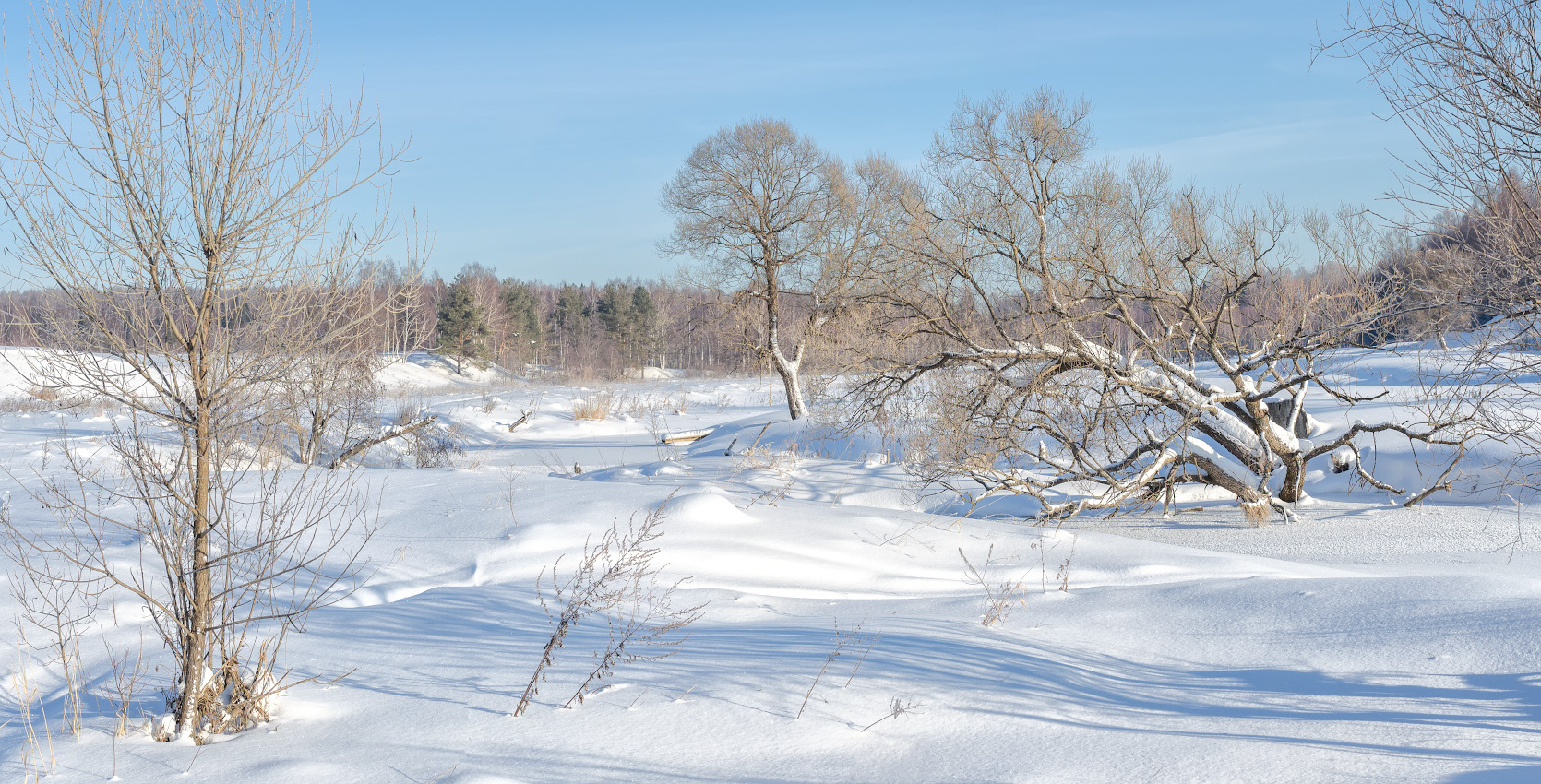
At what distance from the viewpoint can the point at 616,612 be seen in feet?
16.9

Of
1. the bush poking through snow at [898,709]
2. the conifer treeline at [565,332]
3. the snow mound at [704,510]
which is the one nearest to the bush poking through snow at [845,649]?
the bush poking through snow at [898,709]

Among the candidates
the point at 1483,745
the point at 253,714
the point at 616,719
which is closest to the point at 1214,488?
the point at 1483,745

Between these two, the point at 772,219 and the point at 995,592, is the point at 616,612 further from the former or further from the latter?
the point at 772,219

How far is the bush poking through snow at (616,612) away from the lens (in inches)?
153

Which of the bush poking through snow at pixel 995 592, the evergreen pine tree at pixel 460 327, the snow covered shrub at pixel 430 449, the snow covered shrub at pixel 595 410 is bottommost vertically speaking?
the bush poking through snow at pixel 995 592

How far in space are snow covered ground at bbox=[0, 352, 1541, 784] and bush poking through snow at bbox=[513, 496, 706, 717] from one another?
0.28 feet

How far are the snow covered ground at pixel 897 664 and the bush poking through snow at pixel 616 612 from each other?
0.28 feet

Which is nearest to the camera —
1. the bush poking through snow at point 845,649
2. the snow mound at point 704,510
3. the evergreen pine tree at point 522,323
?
Answer: the bush poking through snow at point 845,649

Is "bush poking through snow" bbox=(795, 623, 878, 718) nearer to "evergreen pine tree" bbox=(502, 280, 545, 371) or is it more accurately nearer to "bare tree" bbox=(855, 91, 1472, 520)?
"bare tree" bbox=(855, 91, 1472, 520)

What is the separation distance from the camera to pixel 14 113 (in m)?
3.37

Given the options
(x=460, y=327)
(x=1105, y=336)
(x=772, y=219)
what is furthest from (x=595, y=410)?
(x=460, y=327)

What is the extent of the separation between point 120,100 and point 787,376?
600 inches

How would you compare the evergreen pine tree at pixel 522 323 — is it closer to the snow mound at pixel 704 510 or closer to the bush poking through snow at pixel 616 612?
the snow mound at pixel 704 510

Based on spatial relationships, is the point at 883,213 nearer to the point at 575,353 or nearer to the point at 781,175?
the point at 781,175
